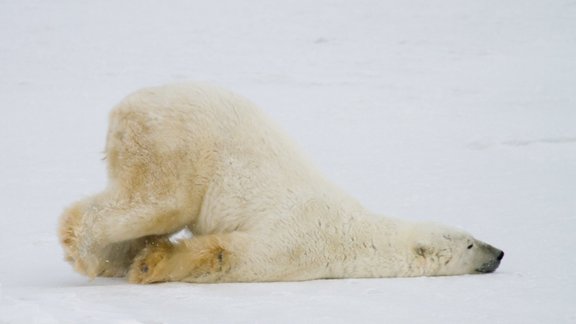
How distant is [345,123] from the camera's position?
1043cm

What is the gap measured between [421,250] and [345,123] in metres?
5.20

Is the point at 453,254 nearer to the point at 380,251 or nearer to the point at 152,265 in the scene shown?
the point at 380,251

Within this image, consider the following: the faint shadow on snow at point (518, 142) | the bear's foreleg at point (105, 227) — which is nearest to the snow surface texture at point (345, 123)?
the faint shadow on snow at point (518, 142)

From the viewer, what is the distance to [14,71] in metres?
12.9

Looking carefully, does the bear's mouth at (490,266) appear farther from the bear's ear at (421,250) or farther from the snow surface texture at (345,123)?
the bear's ear at (421,250)

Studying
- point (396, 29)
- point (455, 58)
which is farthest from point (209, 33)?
point (455, 58)

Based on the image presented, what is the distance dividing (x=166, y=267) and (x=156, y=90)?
94cm

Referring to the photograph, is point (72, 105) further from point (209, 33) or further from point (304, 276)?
point (304, 276)

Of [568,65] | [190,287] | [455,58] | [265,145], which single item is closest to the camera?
[190,287]

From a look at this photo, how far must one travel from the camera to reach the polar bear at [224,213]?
16.4 feet

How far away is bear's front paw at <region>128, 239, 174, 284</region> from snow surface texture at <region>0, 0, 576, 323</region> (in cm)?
13

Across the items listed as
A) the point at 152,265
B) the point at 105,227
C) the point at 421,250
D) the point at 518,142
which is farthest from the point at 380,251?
the point at 518,142

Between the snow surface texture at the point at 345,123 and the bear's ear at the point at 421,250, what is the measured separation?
0.61 feet

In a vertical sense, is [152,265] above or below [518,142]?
below
